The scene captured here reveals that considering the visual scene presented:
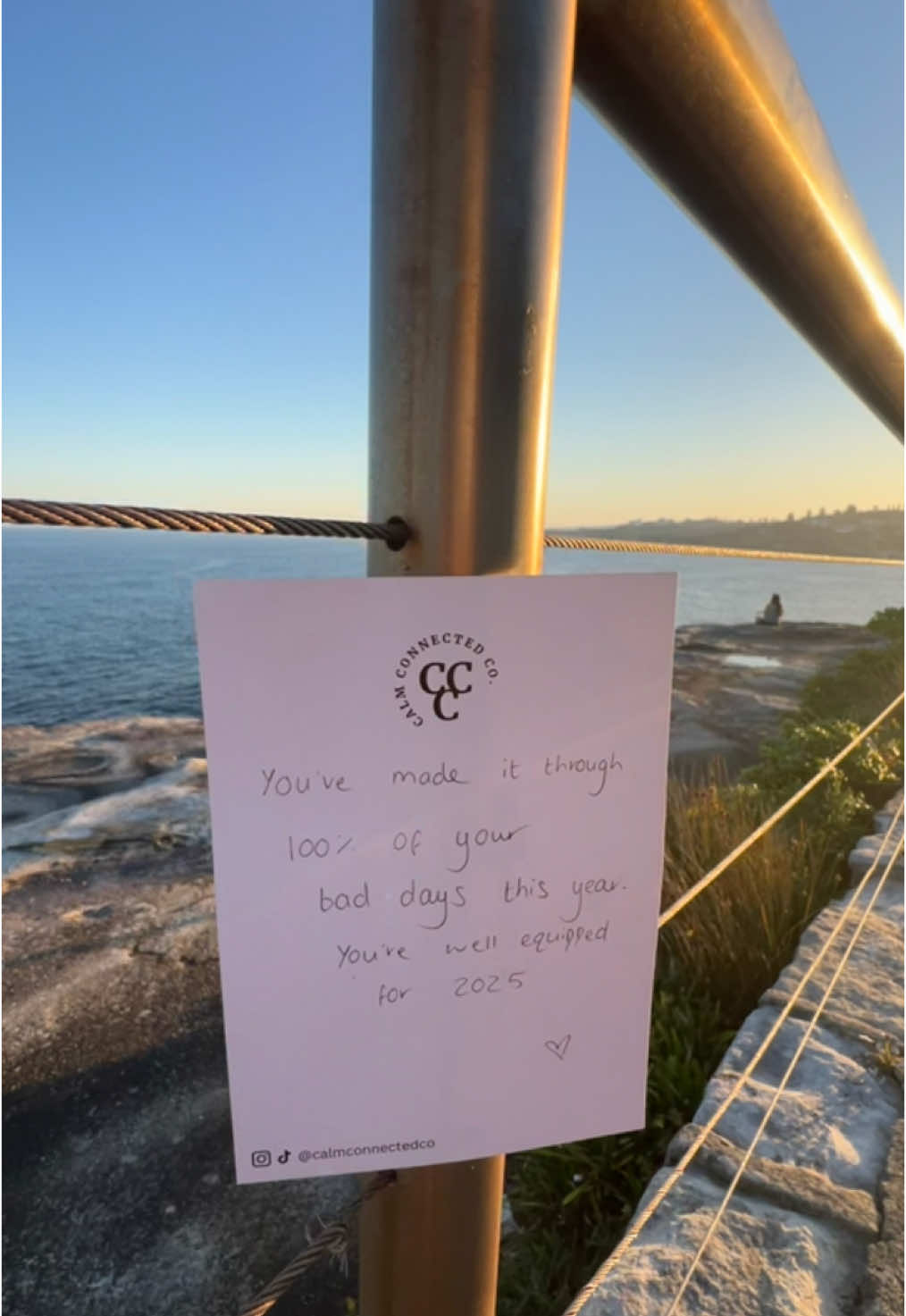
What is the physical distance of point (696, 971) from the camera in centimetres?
213

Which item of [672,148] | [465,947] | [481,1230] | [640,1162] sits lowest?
[640,1162]

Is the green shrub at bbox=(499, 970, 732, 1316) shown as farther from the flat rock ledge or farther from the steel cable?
the steel cable

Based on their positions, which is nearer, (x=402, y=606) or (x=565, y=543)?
(x=402, y=606)

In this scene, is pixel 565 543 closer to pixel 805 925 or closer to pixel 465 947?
pixel 465 947

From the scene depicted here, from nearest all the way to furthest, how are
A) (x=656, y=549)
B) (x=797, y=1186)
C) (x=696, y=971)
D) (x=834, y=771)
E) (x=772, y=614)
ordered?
1. (x=656, y=549)
2. (x=797, y=1186)
3. (x=696, y=971)
4. (x=834, y=771)
5. (x=772, y=614)

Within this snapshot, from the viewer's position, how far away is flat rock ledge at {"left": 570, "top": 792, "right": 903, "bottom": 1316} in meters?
1.09

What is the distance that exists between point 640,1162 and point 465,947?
1.43m

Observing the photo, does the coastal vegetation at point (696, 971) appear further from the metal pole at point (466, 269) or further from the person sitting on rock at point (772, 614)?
the person sitting on rock at point (772, 614)

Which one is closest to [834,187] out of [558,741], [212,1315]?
[558,741]

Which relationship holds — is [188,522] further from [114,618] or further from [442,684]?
[114,618]

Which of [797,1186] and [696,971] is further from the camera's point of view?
[696,971]

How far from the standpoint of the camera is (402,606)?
49 cm

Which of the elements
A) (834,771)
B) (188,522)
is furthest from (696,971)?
(188,522)

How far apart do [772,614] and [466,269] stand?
14.4 metres
